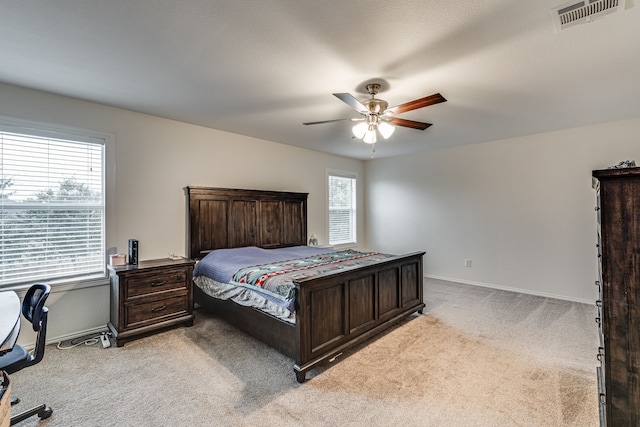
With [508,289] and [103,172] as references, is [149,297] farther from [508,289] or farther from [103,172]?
[508,289]

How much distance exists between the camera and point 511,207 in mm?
4691

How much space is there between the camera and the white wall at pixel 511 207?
13.2ft

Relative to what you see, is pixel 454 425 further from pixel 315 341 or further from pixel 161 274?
pixel 161 274

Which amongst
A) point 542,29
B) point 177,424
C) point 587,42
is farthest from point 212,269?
point 587,42

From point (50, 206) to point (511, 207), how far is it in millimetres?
6087

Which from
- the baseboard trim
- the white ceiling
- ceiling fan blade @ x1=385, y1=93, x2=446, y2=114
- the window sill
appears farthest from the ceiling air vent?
the window sill

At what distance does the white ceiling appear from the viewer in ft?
5.65

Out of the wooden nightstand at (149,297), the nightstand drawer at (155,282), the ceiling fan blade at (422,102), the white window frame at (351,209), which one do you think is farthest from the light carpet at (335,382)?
the white window frame at (351,209)

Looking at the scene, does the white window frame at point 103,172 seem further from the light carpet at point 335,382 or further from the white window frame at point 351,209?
the white window frame at point 351,209

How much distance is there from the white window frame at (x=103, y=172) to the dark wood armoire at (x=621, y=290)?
4075mm

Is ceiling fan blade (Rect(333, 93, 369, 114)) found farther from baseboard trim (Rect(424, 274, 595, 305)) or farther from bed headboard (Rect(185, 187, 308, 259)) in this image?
baseboard trim (Rect(424, 274, 595, 305))

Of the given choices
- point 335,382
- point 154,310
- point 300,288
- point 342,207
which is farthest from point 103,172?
point 342,207

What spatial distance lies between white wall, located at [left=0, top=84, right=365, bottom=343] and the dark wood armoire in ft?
13.1

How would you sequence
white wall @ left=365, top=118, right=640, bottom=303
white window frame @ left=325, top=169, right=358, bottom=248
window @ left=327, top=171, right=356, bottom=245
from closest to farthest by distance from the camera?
1. white wall @ left=365, top=118, right=640, bottom=303
2. white window frame @ left=325, top=169, right=358, bottom=248
3. window @ left=327, top=171, right=356, bottom=245
